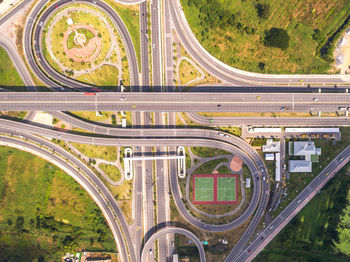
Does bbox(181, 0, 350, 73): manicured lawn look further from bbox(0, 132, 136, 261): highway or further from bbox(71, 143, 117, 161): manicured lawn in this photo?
bbox(0, 132, 136, 261): highway

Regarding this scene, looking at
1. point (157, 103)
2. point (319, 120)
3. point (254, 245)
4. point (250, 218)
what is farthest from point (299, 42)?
point (254, 245)

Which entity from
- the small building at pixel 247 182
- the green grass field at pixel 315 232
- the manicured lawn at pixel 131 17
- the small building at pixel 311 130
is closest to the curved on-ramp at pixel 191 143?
the small building at pixel 247 182

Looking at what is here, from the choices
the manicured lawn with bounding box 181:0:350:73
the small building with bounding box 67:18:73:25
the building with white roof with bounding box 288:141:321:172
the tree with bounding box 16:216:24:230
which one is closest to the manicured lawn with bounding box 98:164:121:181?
the tree with bounding box 16:216:24:230

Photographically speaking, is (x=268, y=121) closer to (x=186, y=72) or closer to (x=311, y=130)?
(x=311, y=130)

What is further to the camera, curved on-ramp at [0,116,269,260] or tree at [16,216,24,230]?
tree at [16,216,24,230]

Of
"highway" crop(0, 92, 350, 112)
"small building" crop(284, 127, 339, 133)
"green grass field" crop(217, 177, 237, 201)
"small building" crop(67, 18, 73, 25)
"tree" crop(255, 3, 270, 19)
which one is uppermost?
"tree" crop(255, 3, 270, 19)

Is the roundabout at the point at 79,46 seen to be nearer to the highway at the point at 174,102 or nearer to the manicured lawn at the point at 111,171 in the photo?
the highway at the point at 174,102

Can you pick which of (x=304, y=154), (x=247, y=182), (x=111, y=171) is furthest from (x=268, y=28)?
(x=111, y=171)
